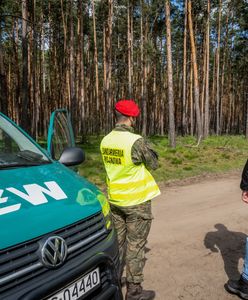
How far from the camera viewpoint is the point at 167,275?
13.9 ft

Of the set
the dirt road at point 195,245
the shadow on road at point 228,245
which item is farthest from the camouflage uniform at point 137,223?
the shadow on road at point 228,245

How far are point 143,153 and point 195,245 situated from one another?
238 centimetres

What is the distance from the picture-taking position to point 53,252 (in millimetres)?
2113

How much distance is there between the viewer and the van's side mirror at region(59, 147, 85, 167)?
3367mm

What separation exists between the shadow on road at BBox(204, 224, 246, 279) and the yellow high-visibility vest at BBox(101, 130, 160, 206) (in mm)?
1670

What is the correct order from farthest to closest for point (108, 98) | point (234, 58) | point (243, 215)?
point (234, 58) < point (108, 98) < point (243, 215)

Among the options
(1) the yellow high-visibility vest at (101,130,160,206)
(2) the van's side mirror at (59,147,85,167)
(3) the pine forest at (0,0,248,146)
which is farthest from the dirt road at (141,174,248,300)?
(3) the pine forest at (0,0,248,146)

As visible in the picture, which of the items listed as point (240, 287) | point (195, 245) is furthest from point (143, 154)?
point (195, 245)

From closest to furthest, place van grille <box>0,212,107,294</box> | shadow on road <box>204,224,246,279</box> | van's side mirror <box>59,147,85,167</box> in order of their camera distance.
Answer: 1. van grille <box>0,212,107,294</box>
2. van's side mirror <box>59,147,85,167</box>
3. shadow on road <box>204,224,246,279</box>

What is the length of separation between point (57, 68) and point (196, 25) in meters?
13.9

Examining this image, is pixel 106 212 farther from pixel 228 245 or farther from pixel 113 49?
pixel 113 49

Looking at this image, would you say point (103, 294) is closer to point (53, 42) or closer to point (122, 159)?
point (122, 159)

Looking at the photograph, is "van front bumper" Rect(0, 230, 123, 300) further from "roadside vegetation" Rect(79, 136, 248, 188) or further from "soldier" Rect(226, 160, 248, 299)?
"roadside vegetation" Rect(79, 136, 248, 188)

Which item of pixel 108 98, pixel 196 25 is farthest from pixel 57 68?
pixel 196 25
